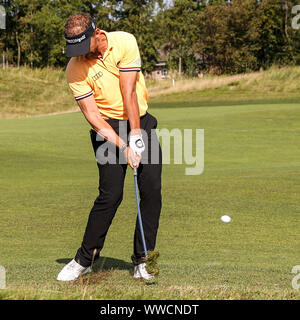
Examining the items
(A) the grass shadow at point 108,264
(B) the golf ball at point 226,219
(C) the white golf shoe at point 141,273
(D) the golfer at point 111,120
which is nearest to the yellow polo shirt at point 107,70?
(D) the golfer at point 111,120

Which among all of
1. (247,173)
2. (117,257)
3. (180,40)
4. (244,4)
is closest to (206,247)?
(117,257)

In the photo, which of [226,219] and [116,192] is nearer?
[116,192]

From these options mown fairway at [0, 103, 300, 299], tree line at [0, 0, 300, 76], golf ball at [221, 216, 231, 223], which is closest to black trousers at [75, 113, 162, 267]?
mown fairway at [0, 103, 300, 299]

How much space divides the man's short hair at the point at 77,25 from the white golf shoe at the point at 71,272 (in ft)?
6.08

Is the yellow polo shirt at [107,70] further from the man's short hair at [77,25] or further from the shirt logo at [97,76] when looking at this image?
the man's short hair at [77,25]

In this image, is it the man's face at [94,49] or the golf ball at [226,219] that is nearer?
the man's face at [94,49]

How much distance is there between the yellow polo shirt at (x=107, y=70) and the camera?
5.18m

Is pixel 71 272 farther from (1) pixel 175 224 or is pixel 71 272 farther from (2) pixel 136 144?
(1) pixel 175 224

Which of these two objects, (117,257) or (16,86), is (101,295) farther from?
(16,86)

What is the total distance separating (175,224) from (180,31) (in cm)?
7178

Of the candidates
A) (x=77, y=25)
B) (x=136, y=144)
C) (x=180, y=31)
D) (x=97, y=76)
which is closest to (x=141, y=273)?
(x=136, y=144)

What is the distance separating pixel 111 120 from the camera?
5406 mm

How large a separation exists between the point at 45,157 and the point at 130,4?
62.2m
